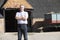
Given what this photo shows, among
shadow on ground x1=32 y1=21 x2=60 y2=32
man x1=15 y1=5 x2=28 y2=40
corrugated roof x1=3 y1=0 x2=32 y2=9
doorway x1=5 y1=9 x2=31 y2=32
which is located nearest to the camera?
man x1=15 y1=5 x2=28 y2=40

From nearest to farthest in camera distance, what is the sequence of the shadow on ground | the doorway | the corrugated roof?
the corrugated roof
the shadow on ground
the doorway

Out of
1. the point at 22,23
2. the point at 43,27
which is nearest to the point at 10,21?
the point at 43,27

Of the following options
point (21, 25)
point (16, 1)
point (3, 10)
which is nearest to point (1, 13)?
point (3, 10)

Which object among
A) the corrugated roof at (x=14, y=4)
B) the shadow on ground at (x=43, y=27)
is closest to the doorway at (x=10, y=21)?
the shadow on ground at (x=43, y=27)

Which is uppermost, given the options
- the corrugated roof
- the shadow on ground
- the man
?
the corrugated roof

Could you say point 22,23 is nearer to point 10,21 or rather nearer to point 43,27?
point 43,27

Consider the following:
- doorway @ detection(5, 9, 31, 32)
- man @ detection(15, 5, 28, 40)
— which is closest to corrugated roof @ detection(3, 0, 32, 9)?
doorway @ detection(5, 9, 31, 32)

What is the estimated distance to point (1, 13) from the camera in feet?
92.1

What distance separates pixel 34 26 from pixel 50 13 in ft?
8.17

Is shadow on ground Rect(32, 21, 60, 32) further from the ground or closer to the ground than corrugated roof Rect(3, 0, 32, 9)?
closer to the ground

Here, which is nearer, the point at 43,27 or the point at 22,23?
the point at 22,23

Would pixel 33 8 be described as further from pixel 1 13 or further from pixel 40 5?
pixel 1 13

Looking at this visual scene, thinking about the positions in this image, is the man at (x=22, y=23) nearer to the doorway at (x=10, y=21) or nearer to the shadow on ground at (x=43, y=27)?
the shadow on ground at (x=43, y=27)

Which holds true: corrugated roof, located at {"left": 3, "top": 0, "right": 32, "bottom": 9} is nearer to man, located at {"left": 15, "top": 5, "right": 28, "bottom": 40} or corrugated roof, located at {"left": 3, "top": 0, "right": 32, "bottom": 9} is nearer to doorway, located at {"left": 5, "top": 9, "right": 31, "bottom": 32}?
doorway, located at {"left": 5, "top": 9, "right": 31, "bottom": 32}
